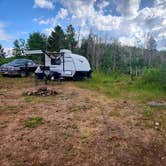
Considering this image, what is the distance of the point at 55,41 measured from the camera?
3959 cm

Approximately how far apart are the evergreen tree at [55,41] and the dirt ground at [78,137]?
3040 cm

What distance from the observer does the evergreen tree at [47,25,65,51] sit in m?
39.2

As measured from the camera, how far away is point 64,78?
18.6 meters

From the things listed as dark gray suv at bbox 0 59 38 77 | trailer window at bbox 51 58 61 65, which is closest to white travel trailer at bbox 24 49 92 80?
trailer window at bbox 51 58 61 65

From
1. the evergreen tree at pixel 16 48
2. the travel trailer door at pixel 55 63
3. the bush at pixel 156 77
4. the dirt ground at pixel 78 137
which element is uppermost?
the evergreen tree at pixel 16 48

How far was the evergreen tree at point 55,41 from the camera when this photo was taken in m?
39.2

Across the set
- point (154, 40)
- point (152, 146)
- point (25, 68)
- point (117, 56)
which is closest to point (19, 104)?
point (152, 146)

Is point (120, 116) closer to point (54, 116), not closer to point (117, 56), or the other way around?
point (54, 116)

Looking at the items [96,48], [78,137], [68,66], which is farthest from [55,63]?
[96,48]

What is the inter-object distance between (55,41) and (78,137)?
34.7 m

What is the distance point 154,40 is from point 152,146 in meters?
52.3

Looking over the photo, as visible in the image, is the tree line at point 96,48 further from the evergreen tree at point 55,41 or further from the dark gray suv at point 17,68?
the dark gray suv at point 17,68

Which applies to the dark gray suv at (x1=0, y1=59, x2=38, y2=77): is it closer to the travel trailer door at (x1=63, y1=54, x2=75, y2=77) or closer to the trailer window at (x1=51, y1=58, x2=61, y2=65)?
the trailer window at (x1=51, y1=58, x2=61, y2=65)

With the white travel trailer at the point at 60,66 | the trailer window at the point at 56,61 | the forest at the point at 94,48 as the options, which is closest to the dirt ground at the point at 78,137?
the white travel trailer at the point at 60,66
